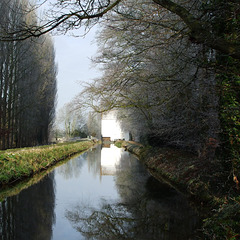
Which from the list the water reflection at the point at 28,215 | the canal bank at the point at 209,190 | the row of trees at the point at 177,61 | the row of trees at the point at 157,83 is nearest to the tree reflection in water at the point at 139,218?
the canal bank at the point at 209,190

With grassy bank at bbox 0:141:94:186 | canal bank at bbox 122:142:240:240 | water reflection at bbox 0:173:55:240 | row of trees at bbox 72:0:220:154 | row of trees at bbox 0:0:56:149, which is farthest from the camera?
row of trees at bbox 0:0:56:149

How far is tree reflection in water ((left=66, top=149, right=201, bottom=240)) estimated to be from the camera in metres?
4.45

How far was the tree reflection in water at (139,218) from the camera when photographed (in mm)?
4445

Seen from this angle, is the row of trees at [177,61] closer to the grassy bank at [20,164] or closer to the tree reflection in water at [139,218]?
the tree reflection in water at [139,218]

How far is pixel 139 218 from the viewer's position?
5.28m

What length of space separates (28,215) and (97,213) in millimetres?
1325

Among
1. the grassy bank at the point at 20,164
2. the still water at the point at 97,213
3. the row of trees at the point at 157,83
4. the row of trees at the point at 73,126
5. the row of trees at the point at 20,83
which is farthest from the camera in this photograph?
the row of trees at the point at 73,126

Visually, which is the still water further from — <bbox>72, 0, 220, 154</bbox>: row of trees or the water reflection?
<bbox>72, 0, 220, 154</bbox>: row of trees

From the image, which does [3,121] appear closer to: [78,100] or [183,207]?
[78,100]

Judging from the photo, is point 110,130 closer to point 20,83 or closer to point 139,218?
point 20,83

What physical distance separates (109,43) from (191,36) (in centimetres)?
643

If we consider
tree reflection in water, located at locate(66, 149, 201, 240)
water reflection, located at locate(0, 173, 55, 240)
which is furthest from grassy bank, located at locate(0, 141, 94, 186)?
tree reflection in water, located at locate(66, 149, 201, 240)

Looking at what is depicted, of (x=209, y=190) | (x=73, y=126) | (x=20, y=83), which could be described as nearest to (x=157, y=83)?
(x=209, y=190)

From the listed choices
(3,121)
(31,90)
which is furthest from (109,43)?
(31,90)
